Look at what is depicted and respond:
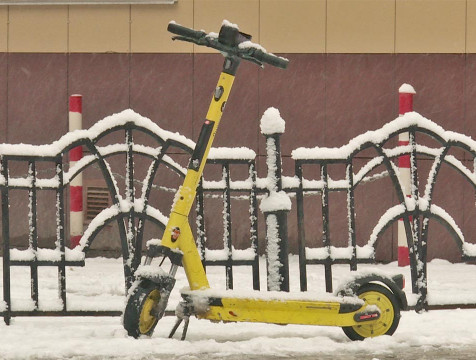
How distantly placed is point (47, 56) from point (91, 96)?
611 millimetres

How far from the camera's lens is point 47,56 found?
39.0ft

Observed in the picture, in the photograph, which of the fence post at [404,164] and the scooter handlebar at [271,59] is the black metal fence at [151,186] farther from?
the fence post at [404,164]

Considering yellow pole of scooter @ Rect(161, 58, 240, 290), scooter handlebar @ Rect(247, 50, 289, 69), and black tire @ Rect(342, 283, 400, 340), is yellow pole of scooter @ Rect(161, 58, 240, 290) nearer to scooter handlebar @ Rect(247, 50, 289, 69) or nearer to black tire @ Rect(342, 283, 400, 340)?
scooter handlebar @ Rect(247, 50, 289, 69)

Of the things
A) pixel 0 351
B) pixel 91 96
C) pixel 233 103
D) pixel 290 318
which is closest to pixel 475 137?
pixel 233 103

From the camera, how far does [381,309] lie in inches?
292

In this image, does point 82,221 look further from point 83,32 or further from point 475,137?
point 475,137

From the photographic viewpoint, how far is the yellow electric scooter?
7105 mm

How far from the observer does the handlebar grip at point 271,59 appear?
7099 millimetres

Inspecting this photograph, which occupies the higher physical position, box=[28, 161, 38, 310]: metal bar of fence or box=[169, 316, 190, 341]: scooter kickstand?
box=[28, 161, 38, 310]: metal bar of fence

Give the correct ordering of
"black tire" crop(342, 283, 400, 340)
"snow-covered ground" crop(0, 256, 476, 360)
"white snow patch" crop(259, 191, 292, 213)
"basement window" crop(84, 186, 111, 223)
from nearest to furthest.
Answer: "snow-covered ground" crop(0, 256, 476, 360) < "black tire" crop(342, 283, 400, 340) < "white snow patch" crop(259, 191, 292, 213) < "basement window" crop(84, 186, 111, 223)

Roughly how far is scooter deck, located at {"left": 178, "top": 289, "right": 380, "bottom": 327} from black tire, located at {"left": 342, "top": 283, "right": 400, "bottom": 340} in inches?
5.5

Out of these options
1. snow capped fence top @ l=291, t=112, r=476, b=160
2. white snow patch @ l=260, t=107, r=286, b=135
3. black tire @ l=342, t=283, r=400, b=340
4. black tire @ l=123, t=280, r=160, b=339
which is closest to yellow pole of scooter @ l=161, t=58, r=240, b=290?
black tire @ l=123, t=280, r=160, b=339

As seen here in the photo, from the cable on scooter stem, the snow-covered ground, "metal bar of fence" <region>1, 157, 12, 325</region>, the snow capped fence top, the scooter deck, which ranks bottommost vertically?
the snow-covered ground

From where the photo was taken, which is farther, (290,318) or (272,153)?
(272,153)
